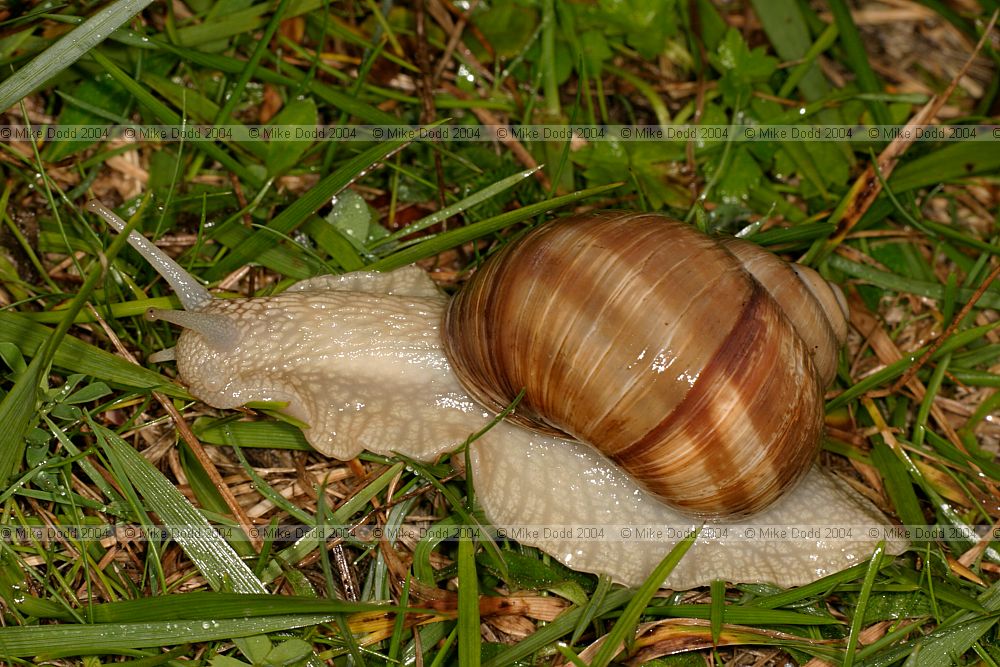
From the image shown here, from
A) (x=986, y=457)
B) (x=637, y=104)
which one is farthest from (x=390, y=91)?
(x=986, y=457)

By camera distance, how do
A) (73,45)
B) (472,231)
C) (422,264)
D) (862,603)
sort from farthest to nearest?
(422,264)
(472,231)
(73,45)
(862,603)

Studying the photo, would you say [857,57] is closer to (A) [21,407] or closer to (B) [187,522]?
(B) [187,522]

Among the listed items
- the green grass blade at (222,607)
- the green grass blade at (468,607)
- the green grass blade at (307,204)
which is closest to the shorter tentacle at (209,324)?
the green grass blade at (307,204)

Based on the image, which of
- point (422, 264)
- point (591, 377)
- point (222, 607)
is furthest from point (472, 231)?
point (222, 607)

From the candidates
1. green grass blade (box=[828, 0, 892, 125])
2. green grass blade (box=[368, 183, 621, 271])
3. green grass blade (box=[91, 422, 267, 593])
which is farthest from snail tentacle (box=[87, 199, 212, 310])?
green grass blade (box=[828, 0, 892, 125])

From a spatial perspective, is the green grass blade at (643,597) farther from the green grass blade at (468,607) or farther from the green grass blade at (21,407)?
the green grass blade at (21,407)

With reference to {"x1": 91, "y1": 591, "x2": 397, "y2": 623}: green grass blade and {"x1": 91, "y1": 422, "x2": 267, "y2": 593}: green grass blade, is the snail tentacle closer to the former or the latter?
{"x1": 91, "y1": 422, "x2": 267, "y2": 593}: green grass blade

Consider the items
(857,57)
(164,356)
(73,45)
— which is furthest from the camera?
(857,57)
